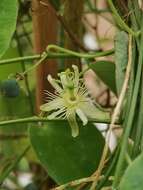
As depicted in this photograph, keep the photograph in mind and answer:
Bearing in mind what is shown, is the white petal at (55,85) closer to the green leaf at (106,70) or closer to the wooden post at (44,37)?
the green leaf at (106,70)

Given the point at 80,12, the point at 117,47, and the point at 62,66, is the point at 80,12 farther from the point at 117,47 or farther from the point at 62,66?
the point at 117,47

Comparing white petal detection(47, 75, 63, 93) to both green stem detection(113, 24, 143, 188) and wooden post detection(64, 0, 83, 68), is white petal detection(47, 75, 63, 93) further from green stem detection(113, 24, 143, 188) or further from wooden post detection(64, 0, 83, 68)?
wooden post detection(64, 0, 83, 68)

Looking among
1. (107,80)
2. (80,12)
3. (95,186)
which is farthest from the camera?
(80,12)

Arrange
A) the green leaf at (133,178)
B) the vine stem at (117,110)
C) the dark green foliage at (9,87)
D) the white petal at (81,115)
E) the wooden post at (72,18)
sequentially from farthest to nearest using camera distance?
the wooden post at (72,18) < the dark green foliage at (9,87) < the white petal at (81,115) < the vine stem at (117,110) < the green leaf at (133,178)

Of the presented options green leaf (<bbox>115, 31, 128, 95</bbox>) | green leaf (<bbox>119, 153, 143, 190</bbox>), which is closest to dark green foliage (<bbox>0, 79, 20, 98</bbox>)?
green leaf (<bbox>115, 31, 128, 95</bbox>)

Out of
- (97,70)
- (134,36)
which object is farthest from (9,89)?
(134,36)

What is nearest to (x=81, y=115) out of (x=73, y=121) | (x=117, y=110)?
(x=73, y=121)

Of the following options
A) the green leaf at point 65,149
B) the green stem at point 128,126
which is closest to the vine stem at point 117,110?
the green stem at point 128,126
